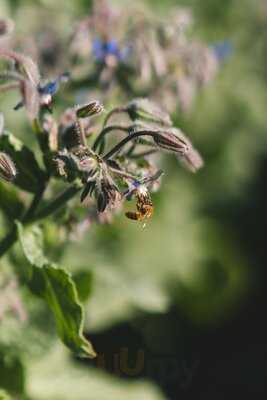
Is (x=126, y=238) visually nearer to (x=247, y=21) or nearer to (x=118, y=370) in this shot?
(x=118, y=370)

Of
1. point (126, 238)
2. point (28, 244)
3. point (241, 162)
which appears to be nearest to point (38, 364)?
point (28, 244)

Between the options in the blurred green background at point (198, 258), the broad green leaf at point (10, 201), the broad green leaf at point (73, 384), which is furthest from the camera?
the blurred green background at point (198, 258)

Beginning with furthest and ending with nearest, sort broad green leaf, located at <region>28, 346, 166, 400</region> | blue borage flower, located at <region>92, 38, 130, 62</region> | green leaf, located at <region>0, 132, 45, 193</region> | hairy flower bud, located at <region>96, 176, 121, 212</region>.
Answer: broad green leaf, located at <region>28, 346, 166, 400</region> → blue borage flower, located at <region>92, 38, 130, 62</region> → green leaf, located at <region>0, 132, 45, 193</region> → hairy flower bud, located at <region>96, 176, 121, 212</region>

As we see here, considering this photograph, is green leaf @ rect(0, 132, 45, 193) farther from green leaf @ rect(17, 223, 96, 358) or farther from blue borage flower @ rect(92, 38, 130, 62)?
blue borage flower @ rect(92, 38, 130, 62)

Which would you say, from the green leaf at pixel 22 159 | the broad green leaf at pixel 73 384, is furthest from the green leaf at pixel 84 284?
the green leaf at pixel 22 159

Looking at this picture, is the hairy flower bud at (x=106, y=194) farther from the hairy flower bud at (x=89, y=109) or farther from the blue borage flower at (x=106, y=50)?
the blue borage flower at (x=106, y=50)

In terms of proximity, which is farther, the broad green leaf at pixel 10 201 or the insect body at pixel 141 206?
the broad green leaf at pixel 10 201

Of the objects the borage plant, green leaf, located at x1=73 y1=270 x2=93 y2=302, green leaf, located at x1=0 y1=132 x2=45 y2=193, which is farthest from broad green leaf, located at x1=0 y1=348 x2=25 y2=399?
green leaf, located at x1=0 y1=132 x2=45 y2=193
